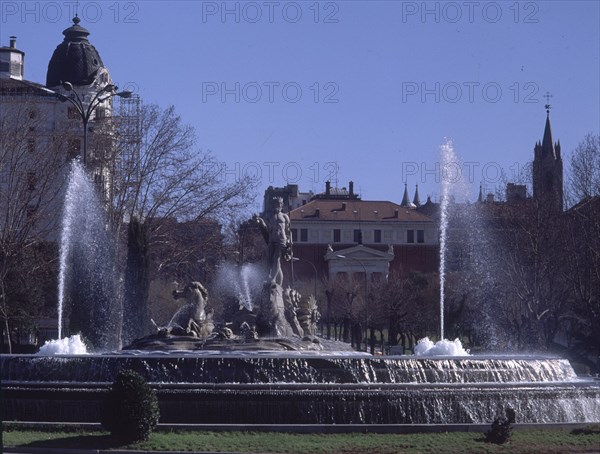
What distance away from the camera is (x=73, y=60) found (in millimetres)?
100625

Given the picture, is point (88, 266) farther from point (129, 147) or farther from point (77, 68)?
point (77, 68)

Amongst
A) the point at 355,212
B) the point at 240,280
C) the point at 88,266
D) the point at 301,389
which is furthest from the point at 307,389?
the point at 355,212

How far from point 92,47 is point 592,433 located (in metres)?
83.4

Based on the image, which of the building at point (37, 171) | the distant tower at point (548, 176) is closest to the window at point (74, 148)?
the building at point (37, 171)

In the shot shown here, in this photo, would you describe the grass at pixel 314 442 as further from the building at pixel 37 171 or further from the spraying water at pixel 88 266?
the spraying water at pixel 88 266

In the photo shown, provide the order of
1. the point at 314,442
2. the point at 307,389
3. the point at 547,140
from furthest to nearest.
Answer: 1. the point at 547,140
2. the point at 307,389
3. the point at 314,442

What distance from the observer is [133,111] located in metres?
62.8

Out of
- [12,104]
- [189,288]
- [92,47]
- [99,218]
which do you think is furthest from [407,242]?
[189,288]

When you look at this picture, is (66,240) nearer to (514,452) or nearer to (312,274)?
(514,452)

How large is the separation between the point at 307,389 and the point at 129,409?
16.4 ft

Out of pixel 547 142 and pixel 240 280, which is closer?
pixel 240 280

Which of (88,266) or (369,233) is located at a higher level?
(369,233)

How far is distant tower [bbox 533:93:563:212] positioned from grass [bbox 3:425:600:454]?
37651 millimetres

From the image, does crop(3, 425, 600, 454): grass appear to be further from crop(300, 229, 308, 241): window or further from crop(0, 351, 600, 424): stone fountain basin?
crop(300, 229, 308, 241): window
